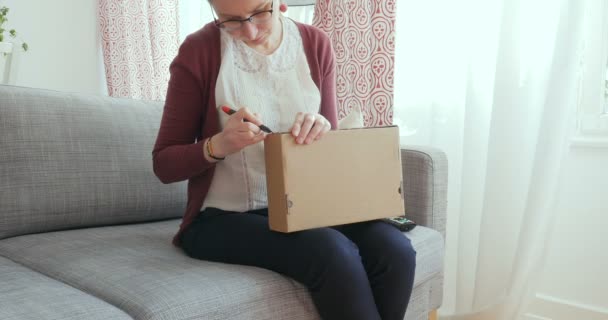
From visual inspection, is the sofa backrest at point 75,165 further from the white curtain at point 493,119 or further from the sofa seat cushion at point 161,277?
the white curtain at point 493,119

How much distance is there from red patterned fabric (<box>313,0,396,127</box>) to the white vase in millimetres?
1099

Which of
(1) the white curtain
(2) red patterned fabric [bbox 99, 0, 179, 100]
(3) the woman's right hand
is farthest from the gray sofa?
(2) red patterned fabric [bbox 99, 0, 179, 100]

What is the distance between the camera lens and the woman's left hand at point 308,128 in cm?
104

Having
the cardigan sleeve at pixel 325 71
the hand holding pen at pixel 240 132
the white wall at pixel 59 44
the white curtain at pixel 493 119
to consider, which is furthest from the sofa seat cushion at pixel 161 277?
the white wall at pixel 59 44

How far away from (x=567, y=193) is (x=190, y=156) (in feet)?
4.26

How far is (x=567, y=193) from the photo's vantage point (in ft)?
6.14

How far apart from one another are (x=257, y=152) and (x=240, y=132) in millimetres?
174

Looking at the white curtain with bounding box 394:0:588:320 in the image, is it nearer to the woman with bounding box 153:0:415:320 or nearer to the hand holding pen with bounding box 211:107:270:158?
the woman with bounding box 153:0:415:320

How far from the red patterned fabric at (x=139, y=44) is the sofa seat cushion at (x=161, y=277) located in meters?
1.57

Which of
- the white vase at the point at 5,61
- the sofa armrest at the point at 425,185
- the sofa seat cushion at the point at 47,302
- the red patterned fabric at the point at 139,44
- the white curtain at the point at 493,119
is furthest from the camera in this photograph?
the red patterned fabric at the point at 139,44

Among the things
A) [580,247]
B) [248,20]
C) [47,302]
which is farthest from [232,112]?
[580,247]

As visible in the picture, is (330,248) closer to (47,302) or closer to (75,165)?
(47,302)

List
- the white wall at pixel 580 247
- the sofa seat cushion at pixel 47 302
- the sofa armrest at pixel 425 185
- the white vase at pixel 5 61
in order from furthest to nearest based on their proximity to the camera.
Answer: the white vase at pixel 5 61 < the white wall at pixel 580 247 < the sofa armrest at pixel 425 185 < the sofa seat cushion at pixel 47 302

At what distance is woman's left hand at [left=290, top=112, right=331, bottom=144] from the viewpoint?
3.43 ft
